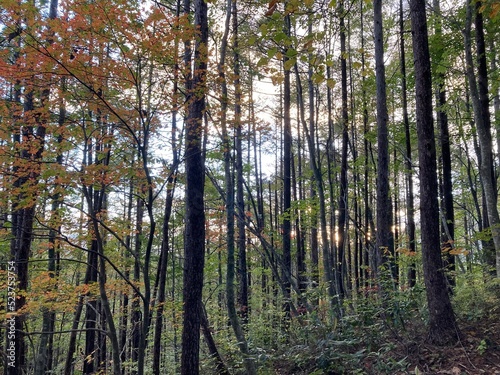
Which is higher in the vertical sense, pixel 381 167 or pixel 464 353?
pixel 381 167

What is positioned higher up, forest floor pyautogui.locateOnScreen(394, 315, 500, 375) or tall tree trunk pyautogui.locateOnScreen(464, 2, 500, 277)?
tall tree trunk pyautogui.locateOnScreen(464, 2, 500, 277)

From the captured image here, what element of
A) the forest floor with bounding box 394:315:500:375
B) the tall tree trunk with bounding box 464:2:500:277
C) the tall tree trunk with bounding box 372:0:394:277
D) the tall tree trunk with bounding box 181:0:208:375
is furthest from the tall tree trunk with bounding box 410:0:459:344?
the tall tree trunk with bounding box 181:0:208:375

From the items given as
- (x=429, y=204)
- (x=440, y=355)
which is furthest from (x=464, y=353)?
(x=429, y=204)

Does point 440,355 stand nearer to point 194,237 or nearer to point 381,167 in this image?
point 194,237

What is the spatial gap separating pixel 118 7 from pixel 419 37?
4410mm

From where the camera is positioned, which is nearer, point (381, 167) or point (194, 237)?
point (194, 237)

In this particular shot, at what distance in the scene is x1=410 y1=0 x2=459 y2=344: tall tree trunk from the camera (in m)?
4.33

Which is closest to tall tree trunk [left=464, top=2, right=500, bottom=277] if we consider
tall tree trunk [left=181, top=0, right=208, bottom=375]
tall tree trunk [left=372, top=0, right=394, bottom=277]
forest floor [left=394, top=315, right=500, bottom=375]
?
tall tree trunk [left=372, top=0, right=394, bottom=277]

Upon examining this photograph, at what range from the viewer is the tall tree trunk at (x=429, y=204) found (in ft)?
14.2

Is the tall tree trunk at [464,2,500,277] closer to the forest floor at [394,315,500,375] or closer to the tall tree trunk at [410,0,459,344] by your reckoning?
the forest floor at [394,315,500,375]

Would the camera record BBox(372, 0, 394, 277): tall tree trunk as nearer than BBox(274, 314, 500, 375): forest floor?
No

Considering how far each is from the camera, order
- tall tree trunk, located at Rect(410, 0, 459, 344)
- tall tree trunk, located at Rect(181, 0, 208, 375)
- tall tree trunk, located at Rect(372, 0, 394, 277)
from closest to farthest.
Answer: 1. tall tree trunk, located at Rect(410, 0, 459, 344)
2. tall tree trunk, located at Rect(181, 0, 208, 375)
3. tall tree trunk, located at Rect(372, 0, 394, 277)

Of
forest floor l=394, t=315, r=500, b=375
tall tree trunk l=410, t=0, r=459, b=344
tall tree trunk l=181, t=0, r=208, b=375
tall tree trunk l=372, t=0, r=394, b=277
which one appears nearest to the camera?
forest floor l=394, t=315, r=500, b=375

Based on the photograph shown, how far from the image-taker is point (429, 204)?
14.7 feet
